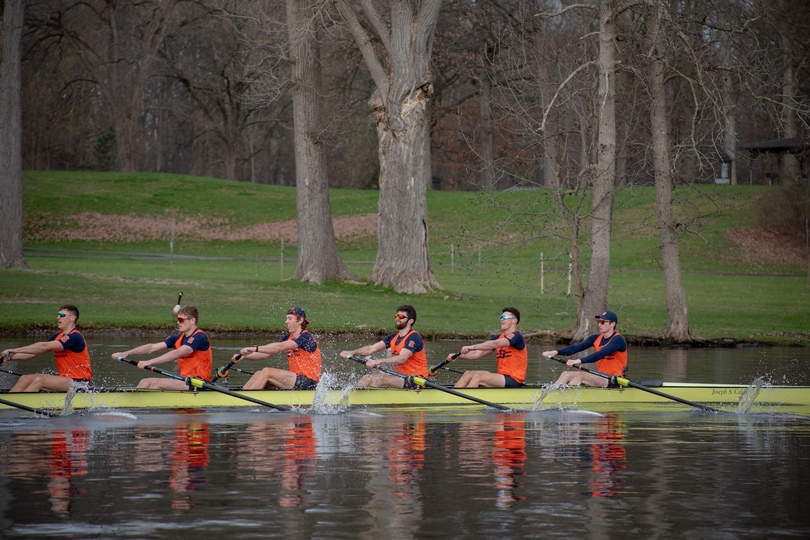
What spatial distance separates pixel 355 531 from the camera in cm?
880

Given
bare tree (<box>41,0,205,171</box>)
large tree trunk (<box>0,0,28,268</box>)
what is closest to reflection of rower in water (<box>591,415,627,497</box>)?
large tree trunk (<box>0,0,28,268</box>)

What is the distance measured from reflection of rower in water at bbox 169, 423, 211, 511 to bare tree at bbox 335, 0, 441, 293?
1808 cm

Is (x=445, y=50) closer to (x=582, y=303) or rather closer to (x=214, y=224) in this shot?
(x=214, y=224)

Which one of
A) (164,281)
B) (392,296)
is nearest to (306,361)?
(392,296)

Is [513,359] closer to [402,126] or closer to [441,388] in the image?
[441,388]

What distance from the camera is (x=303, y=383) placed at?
1599cm

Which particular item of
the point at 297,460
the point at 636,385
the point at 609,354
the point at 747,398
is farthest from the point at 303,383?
the point at 747,398

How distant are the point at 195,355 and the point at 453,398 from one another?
3776 mm

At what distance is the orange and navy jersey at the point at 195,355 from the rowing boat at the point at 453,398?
387mm

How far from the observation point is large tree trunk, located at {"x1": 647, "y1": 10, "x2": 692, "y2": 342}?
24.9 m

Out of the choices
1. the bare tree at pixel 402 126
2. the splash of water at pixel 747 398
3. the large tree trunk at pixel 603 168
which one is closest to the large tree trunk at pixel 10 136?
the bare tree at pixel 402 126

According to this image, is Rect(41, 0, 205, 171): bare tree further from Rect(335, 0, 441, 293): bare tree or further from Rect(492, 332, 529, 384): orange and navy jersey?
Rect(492, 332, 529, 384): orange and navy jersey

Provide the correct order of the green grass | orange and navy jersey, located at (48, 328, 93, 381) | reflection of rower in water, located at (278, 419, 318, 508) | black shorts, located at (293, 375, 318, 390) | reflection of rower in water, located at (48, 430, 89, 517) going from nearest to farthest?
1. reflection of rower in water, located at (48, 430, 89, 517)
2. reflection of rower in water, located at (278, 419, 318, 508)
3. orange and navy jersey, located at (48, 328, 93, 381)
4. black shorts, located at (293, 375, 318, 390)
5. the green grass

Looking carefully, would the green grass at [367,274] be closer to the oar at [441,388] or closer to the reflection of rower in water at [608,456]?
Answer: the oar at [441,388]
